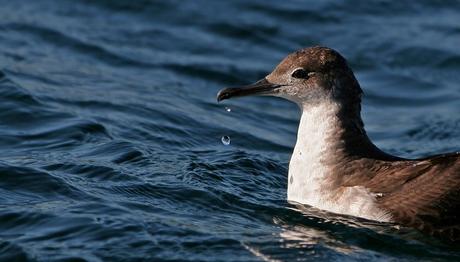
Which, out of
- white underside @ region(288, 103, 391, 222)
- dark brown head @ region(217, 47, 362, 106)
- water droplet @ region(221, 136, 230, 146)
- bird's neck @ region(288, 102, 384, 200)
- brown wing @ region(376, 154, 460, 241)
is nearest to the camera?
brown wing @ region(376, 154, 460, 241)

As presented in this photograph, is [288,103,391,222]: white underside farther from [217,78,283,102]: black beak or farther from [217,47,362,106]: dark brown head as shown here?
[217,78,283,102]: black beak

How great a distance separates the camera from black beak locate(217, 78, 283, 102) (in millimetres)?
10188

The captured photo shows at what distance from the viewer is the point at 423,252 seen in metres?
9.05

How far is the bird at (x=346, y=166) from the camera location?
30.2ft

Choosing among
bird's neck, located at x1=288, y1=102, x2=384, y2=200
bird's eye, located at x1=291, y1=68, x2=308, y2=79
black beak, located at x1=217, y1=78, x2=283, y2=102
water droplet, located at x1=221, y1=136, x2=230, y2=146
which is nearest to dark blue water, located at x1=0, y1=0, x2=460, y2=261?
water droplet, located at x1=221, y1=136, x2=230, y2=146

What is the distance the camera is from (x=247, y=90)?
1024cm

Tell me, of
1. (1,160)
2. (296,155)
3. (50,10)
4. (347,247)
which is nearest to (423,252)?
(347,247)

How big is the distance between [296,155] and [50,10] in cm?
904

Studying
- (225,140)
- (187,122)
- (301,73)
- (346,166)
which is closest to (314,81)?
(301,73)

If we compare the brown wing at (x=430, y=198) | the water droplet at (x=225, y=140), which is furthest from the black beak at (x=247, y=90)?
the water droplet at (x=225, y=140)

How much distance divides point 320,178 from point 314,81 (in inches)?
34.6

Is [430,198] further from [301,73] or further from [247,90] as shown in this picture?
[247,90]

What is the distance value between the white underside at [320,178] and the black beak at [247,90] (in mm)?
374

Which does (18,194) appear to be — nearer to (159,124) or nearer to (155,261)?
(155,261)
